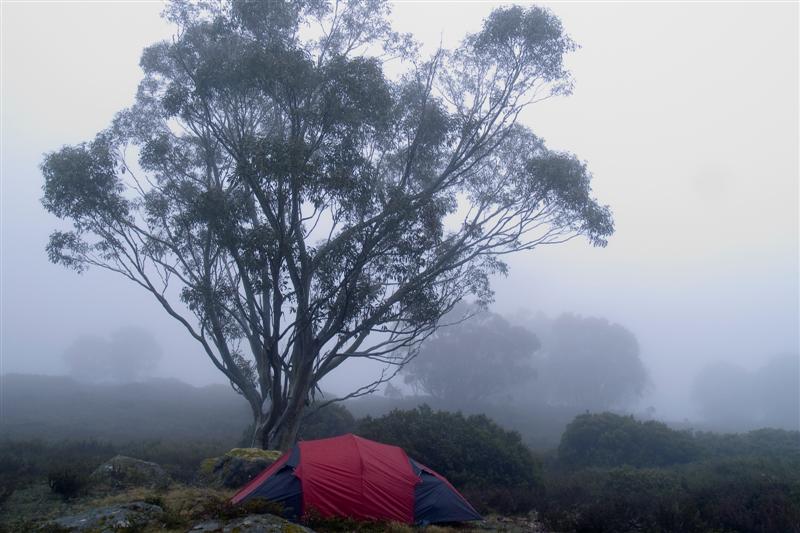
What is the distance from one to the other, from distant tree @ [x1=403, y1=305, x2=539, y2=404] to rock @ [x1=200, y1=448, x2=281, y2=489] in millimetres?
38764

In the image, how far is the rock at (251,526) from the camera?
315 inches

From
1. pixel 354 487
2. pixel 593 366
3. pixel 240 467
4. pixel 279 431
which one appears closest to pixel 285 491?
pixel 354 487

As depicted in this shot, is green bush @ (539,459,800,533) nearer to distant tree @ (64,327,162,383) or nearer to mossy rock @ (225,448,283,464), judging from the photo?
mossy rock @ (225,448,283,464)

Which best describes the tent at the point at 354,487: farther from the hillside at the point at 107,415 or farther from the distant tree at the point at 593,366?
the distant tree at the point at 593,366

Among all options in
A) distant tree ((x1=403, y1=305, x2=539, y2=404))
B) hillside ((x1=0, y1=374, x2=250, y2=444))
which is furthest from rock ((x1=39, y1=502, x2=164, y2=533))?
distant tree ((x1=403, y1=305, x2=539, y2=404))

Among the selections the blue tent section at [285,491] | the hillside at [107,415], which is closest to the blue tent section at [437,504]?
the blue tent section at [285,491]

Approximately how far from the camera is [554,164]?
15.6 m

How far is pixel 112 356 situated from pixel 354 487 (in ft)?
278

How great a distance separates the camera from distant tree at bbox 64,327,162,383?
84.6 meters

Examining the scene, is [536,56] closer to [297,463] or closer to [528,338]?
[297,463]

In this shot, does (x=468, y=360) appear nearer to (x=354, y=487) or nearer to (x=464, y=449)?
(x=464, y=449)

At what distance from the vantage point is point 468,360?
53125 millimetres

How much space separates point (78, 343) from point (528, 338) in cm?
6618

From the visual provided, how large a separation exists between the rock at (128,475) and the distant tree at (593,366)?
178ft
